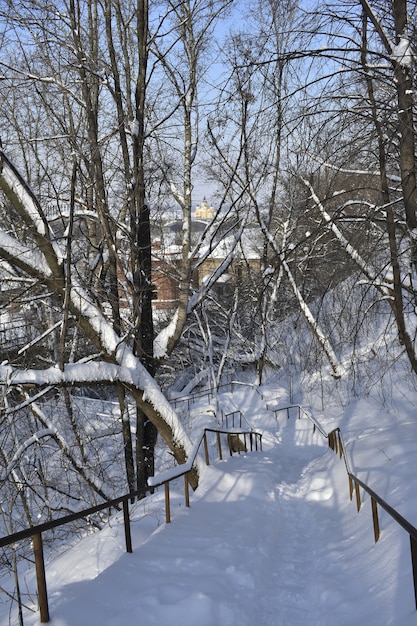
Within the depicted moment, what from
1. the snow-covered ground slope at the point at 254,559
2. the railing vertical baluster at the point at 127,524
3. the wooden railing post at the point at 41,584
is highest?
the wooden railing post at the point at 41,584

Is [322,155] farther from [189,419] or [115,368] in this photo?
[189,419]

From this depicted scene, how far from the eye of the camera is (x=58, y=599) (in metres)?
3.69

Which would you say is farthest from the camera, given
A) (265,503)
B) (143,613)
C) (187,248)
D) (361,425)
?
(361,425)

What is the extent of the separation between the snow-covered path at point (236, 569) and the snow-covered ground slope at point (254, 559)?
0.01 metres

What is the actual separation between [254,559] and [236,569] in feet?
1.63

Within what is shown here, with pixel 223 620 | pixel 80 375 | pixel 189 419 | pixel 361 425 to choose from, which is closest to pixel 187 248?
pixel 80 375

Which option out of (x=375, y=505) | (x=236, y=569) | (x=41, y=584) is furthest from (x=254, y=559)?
(x=41, y=584)

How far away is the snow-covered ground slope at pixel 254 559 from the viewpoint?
3750 mm

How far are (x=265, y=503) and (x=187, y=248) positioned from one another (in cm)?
409

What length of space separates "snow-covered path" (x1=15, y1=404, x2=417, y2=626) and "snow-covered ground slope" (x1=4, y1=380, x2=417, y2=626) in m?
0.01

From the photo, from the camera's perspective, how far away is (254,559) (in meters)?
5.22

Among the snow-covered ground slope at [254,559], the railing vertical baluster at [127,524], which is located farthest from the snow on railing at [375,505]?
the railing vertical baluster at [127,524]

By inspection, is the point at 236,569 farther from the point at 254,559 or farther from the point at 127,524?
the point at 127,524

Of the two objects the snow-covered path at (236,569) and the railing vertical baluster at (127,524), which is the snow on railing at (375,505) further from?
the railing vertical baluster at (127,524)
